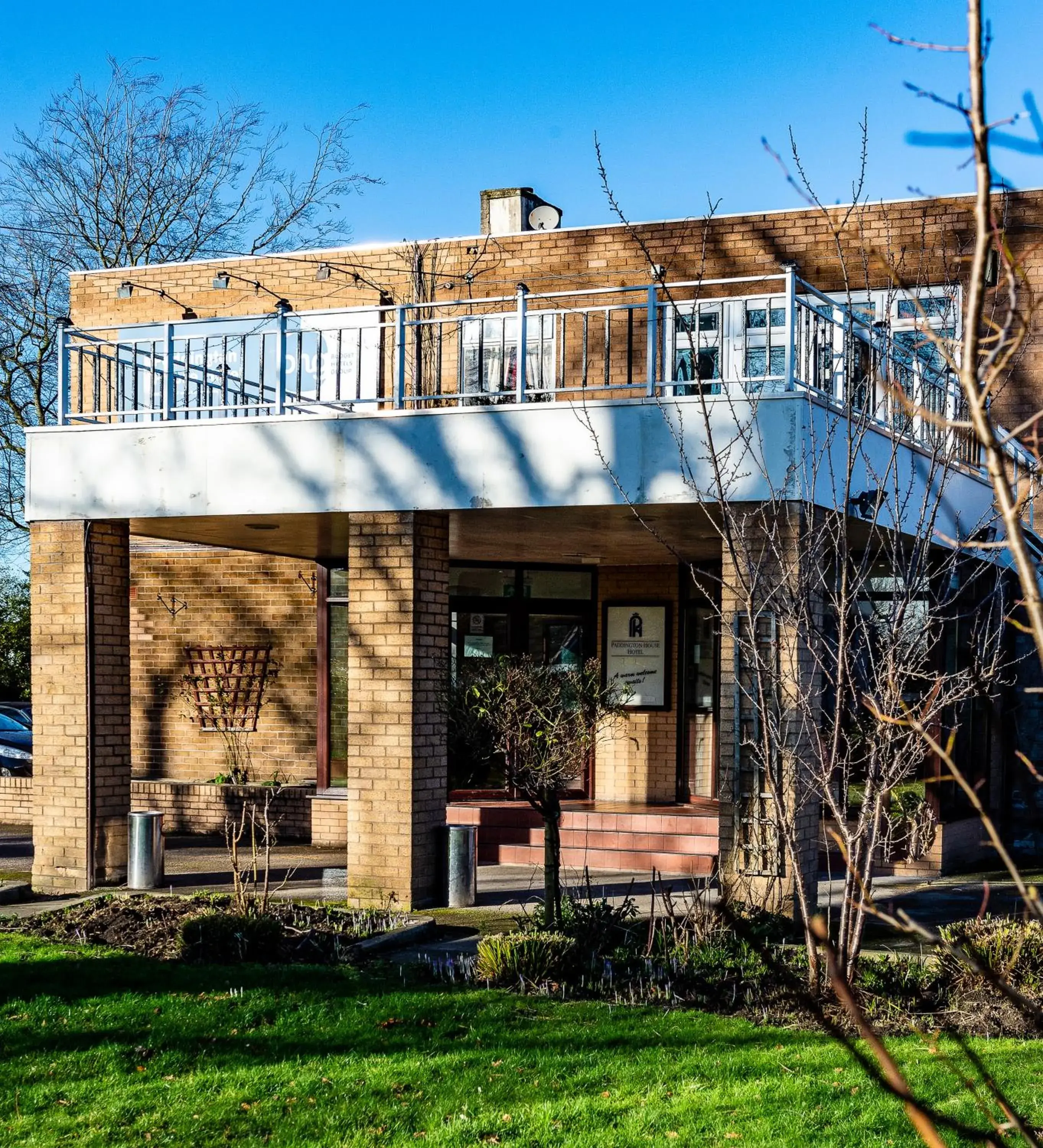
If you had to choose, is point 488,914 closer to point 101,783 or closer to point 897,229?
point 101,783

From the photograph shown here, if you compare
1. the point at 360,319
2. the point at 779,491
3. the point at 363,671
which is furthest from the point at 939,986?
the point at 360,319

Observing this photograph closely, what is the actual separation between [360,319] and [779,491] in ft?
29.0

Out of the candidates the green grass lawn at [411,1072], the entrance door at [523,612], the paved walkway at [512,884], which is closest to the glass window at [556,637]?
the entrance door at [523,612]

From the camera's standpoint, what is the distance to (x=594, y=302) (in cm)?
1591

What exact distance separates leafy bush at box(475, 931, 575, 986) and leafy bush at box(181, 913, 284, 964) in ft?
4.76

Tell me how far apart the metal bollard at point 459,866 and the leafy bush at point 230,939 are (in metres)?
Answer: 2.14

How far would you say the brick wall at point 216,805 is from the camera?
52.4ft

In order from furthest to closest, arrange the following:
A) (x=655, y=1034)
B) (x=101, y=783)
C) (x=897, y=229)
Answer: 1. (x=897, y=229)
2. (x=101, y=783)
3. (x=655, y=1034)

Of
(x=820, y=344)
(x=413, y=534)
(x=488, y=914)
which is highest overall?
(x=820, y=344)

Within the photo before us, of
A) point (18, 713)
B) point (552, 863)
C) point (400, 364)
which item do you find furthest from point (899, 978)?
point (18, 713)

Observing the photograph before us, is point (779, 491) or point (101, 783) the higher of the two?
point (779, 491)

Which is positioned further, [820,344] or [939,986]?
[820,344]

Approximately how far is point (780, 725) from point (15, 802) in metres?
12.8

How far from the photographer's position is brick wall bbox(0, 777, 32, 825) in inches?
706
